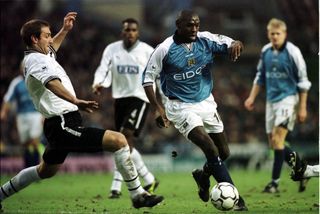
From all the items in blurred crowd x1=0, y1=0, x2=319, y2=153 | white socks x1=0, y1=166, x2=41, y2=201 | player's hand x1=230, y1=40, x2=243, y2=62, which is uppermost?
player's hand x1=230, y1=40, x2=243, y2=62

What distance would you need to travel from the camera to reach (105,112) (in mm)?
23734

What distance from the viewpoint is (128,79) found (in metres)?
12.3

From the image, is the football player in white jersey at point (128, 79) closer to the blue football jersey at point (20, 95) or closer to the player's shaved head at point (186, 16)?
the player's shaved head at point (186, 16)

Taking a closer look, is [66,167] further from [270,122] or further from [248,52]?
[248,52]

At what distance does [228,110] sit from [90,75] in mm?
5124

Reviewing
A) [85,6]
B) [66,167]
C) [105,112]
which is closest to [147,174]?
[66,167]

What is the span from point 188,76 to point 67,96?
1.89m

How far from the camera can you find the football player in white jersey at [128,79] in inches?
476

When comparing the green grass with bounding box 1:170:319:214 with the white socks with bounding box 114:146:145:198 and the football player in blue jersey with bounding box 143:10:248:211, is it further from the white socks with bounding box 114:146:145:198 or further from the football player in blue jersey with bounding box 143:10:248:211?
the white socks with bounding box 114:146:145:198

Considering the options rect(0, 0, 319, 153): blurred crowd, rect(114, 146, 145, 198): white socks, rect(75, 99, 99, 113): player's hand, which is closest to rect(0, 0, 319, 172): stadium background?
rect(0, 0, 319, 153): blurred crowd

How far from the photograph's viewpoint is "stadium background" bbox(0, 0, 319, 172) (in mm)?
20969

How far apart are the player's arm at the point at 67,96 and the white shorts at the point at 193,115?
5.05 feet

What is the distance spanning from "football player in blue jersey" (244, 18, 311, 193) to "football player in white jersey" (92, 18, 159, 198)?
192 cm

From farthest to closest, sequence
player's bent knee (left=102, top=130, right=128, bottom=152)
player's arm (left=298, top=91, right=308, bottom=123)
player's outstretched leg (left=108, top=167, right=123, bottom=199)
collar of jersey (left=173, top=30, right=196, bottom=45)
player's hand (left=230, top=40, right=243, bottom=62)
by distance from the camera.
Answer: player's arm (left=298, top=91, right=308, bottom=123) < player's outstretched leg (left=108, top=167, right=123, bottom=199) < collar of jersey (left=173, top=30, right=196, bottom=45) < player's hand (left=230, top=40, right=243, bottom=62) < player's bent knee (left=102, top=130, right=128, bottom=152)
